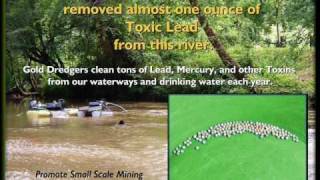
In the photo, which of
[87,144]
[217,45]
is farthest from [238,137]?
[87,144]

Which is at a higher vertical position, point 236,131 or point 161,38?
point 161,38

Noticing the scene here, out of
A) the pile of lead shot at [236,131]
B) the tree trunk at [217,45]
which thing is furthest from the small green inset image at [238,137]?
the tree trunk at [217,45]

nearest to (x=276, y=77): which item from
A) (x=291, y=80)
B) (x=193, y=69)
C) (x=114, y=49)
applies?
(x=291, y=80)

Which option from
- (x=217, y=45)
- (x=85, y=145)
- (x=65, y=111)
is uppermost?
(x=217, y=45)

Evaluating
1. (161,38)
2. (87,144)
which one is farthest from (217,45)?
(87,144)

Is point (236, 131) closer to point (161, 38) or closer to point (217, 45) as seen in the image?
point (217, 45)

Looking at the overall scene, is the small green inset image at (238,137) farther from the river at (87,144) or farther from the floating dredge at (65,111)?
the floating dredge at (65,111)
